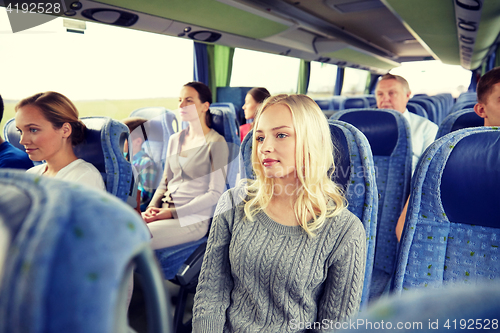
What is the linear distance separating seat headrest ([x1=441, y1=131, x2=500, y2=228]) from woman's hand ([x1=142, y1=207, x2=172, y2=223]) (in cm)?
168

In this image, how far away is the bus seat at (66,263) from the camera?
218 mm

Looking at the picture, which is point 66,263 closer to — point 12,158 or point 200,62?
point 12,158

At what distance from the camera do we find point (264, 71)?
8.09 m

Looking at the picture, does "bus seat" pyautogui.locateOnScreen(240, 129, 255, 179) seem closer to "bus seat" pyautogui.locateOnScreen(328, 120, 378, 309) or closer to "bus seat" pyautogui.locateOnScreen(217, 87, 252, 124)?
"bus seat" pyautogui.locateOnScreen(328, 120, 378, 309)

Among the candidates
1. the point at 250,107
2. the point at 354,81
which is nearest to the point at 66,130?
the point at 250,107

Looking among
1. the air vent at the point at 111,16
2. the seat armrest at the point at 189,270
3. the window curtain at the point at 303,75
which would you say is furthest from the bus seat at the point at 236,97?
the window curtain at the point at 303,75

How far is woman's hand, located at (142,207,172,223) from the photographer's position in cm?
213

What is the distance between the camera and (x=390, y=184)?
1.71m

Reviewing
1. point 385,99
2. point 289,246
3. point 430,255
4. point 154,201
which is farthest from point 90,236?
point 385,99

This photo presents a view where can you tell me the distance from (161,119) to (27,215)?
3.41 meters

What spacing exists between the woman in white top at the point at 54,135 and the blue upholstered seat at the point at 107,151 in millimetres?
64

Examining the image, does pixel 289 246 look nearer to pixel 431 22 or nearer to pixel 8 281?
pixel 8 281

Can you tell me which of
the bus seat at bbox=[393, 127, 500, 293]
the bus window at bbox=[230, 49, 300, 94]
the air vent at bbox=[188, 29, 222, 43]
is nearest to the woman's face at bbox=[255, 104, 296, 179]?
the bus seat at bbox=[393, 127, 500, 293]

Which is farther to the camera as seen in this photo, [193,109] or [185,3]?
[185,3]
